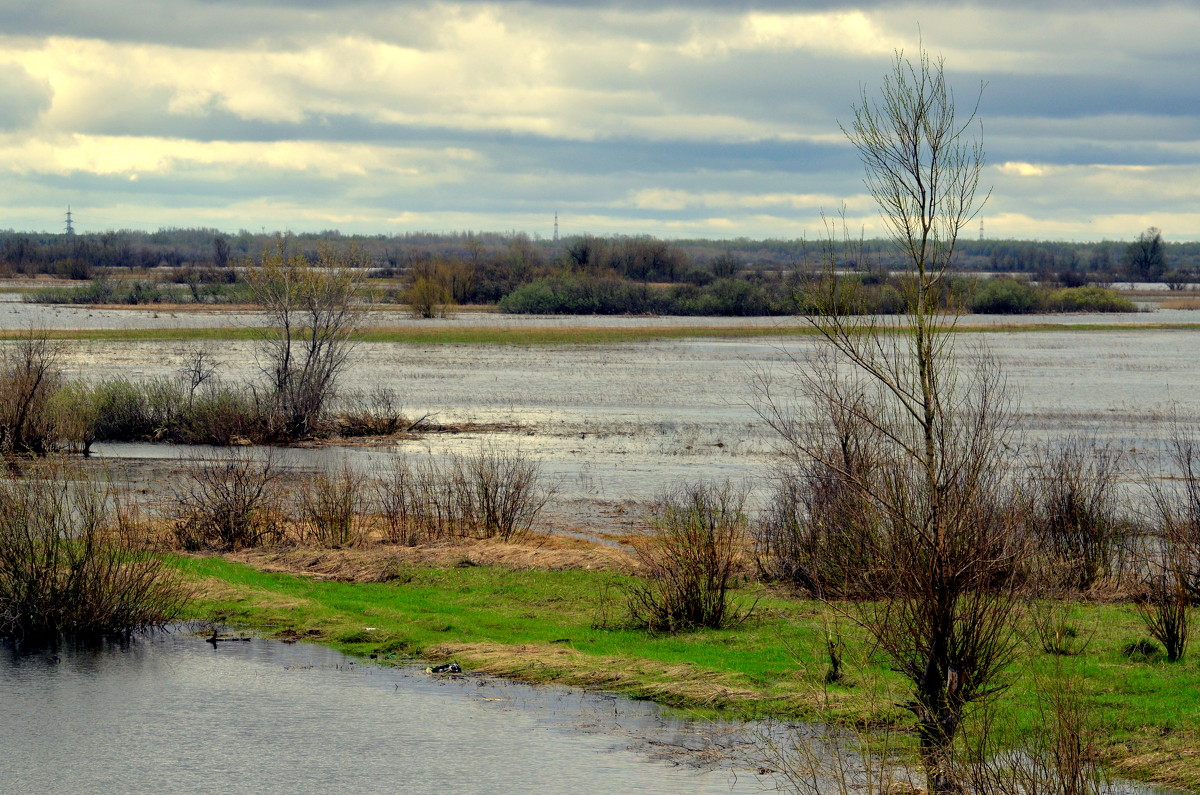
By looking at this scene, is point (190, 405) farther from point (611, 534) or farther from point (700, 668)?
point (700, 668)

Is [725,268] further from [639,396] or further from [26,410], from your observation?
[26,410]

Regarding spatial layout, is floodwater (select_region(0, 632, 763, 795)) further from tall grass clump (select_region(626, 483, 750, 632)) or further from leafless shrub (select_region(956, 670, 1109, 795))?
leafless shrub (select_region(956, 670, 1109, 795))

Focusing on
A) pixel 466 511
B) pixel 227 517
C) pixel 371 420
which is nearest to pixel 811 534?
pixel 466 511

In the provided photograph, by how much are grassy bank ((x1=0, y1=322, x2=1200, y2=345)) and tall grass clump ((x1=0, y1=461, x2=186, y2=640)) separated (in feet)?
175

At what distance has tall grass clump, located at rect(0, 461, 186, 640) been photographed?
15641 mm

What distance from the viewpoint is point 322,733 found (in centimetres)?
1230

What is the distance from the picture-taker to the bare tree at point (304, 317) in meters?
38.6

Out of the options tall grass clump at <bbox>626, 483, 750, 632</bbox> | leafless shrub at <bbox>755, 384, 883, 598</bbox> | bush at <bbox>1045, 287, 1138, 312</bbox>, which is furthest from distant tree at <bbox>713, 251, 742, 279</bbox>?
tall grass clump at <bbox>626, 483, 750, 632</bbox>

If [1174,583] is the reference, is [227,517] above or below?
above

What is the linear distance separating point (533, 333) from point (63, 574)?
215 feet

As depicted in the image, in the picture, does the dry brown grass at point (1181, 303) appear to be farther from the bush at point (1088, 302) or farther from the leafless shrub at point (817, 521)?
the leafless shrub at point (817, 521)

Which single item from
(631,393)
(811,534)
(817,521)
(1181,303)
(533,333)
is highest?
(1181,303)

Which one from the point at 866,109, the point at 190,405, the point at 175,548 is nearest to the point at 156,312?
the point at 190,405

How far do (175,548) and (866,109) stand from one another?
604 inches
